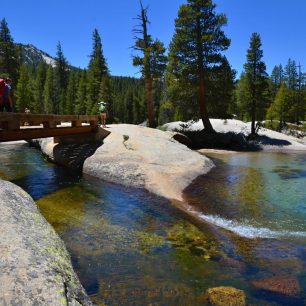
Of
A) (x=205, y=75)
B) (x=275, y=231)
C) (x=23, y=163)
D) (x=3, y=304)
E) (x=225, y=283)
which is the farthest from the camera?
(x=205, y=75)

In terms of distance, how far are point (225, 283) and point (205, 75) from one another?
968 inches

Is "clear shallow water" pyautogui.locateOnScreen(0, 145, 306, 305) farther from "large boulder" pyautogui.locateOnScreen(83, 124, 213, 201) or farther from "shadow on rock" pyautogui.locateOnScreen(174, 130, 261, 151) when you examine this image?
"shadow on rock" pyautogui.locateOnScreen(174, 130, 261, 151)

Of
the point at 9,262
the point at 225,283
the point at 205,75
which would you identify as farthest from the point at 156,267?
the point at 205,75

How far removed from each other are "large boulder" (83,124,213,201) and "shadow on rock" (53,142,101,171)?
58 centimetres

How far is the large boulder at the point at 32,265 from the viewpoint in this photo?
3881mm

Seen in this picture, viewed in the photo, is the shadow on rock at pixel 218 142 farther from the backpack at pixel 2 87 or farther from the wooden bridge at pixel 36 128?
the backpack at pixel 2 87

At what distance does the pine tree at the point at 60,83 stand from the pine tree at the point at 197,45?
5768cm

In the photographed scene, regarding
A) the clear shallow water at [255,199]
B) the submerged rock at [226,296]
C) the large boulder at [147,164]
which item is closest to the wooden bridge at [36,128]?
the large boulder at [147,164]

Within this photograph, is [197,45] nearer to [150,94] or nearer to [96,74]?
[150,94]

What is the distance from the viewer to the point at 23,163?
674 inches

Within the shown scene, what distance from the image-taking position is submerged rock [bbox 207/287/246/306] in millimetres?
5375

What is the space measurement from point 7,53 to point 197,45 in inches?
1433

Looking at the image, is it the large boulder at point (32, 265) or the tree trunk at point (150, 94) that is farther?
the tree trunk at point (150, 94)

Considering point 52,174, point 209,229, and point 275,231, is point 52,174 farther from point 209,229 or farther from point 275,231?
point 275,231
